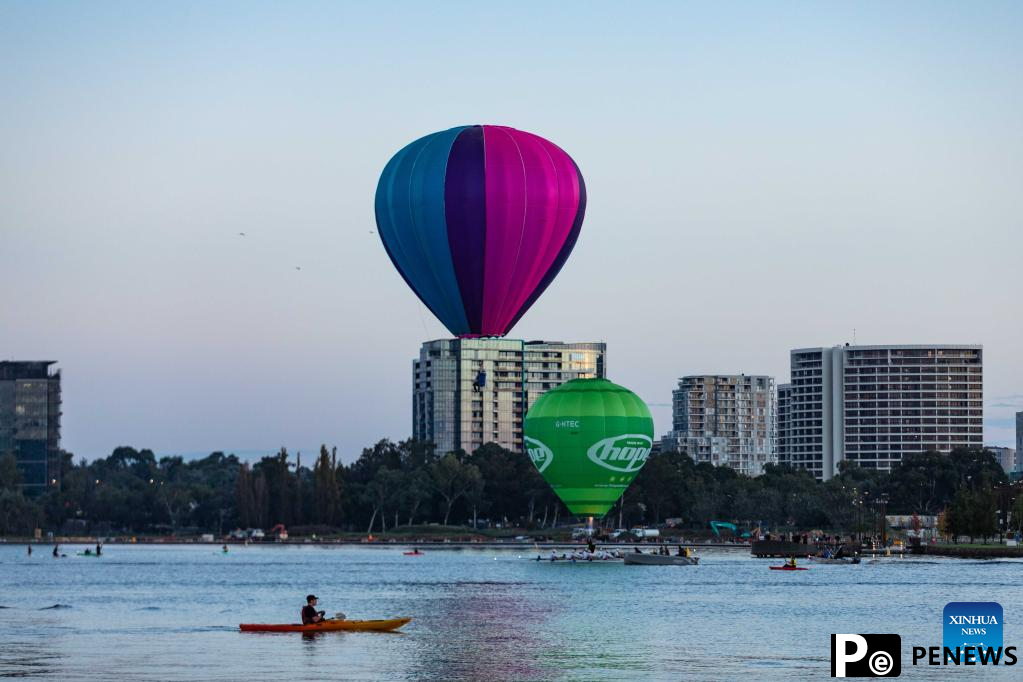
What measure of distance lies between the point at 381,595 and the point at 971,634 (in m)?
47.5

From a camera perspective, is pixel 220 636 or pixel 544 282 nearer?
pixel 220 636

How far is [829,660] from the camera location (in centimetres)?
5591

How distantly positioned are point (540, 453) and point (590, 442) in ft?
17.1

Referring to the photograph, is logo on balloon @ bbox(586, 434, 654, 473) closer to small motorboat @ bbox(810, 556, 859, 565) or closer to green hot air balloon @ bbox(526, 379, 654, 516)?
green hot air balloon @ bbox(526, 379, 654, 516)

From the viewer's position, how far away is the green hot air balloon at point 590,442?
12206 centimetres

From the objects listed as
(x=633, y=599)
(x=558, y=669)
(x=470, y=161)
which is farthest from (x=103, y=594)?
(x=558, y=669)

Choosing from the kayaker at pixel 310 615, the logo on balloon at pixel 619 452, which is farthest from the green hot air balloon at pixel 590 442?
the kayaker at pixel 310 615

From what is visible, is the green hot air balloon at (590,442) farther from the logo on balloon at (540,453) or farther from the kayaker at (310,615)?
the kayaker at (310,615)

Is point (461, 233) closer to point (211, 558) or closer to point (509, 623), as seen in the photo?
point (509, 623)

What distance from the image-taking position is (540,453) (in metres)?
126

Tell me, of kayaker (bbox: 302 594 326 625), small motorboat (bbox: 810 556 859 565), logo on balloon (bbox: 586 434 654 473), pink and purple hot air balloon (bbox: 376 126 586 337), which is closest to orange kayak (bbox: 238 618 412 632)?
Result: kayaker (bbox: 302 594 326 625)

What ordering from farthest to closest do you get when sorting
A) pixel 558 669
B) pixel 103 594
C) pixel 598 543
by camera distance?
1. pixel 598 543
2. pixel 103 594
3. pixel 558 669

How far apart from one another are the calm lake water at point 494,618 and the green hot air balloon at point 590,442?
648 cm

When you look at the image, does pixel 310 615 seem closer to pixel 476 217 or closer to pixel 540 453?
pixel 476 217
